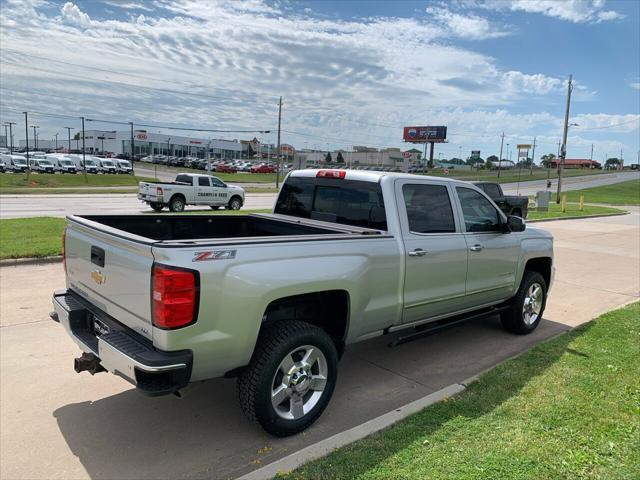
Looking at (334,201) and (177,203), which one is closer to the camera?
(334,201)

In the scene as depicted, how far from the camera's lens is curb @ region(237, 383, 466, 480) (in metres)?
3.08

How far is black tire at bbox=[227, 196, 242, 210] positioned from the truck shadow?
19.8 meters

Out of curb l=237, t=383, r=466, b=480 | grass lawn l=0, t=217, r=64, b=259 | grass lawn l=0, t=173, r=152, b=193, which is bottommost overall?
grass lawn l=0, t=173, r=152, b=193

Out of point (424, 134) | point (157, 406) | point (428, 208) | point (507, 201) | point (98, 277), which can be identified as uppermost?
point (424, 134)

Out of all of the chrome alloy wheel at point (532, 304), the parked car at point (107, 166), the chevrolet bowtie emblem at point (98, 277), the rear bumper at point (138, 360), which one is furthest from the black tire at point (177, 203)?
the parked car at point (107, 166)

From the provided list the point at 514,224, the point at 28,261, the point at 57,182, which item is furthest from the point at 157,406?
the point at 57,182

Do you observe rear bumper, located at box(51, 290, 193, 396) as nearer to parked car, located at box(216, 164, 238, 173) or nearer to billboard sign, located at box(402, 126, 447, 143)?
A: parked car, located at box(216, 164, 238, 173)

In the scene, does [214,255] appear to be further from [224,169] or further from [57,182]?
[224,169]

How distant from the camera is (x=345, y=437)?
346cm

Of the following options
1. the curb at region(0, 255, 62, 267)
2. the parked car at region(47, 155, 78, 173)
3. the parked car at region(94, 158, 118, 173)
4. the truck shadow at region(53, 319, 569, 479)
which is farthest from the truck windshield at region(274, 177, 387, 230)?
the parked car at region(94, 158, 118, 173)

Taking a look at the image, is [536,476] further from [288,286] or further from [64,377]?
[64,377]

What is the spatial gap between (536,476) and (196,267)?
2317 millimetres

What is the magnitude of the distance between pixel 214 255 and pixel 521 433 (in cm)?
238

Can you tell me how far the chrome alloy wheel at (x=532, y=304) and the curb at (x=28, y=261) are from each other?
7.68m
